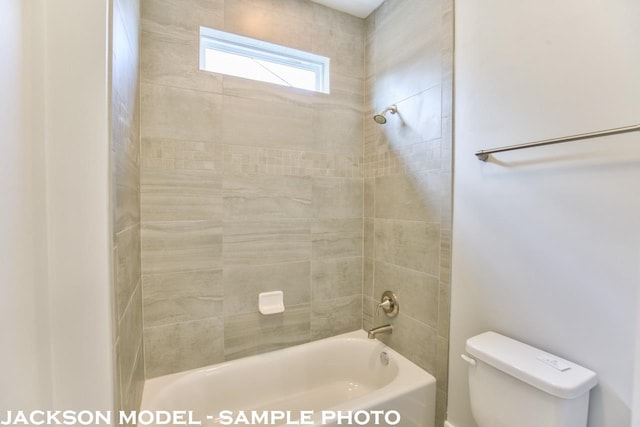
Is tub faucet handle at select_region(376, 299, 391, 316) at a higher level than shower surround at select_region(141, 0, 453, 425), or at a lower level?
lower

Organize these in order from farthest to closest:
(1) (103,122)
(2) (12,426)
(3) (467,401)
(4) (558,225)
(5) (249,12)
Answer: (5) (249,12) < (3) (467,401) < (4) (558,225) < (1) (103,122) < (2) (12,426)

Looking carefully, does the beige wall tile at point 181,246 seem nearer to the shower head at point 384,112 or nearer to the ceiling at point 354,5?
the shower head at point 384,112

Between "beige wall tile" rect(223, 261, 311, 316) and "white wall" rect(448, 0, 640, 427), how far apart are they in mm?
918

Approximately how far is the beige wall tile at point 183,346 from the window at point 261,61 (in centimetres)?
148

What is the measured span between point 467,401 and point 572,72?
1.44 meters

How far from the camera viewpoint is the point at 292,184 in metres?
1.80

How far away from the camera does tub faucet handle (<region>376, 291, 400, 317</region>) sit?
5.72 feet

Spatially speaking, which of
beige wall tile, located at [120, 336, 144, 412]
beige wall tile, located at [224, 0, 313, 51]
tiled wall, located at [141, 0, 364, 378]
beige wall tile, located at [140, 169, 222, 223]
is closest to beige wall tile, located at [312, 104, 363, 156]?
tiled wall, located at [141, 0, 364, 378]

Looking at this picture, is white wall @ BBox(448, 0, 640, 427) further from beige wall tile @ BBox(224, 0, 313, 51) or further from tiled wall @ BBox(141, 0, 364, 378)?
beige wall tile @ BBox(224, 0, 313, 51)

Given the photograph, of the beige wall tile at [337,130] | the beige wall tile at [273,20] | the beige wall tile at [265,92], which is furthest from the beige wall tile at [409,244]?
the beige wall tile at [273,20]

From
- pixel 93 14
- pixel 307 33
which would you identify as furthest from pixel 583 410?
pixel 307 33

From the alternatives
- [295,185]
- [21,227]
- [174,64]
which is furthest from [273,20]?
[21,227]

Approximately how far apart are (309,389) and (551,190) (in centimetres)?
172

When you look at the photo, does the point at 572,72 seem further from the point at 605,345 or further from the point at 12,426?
the point at 12,426
